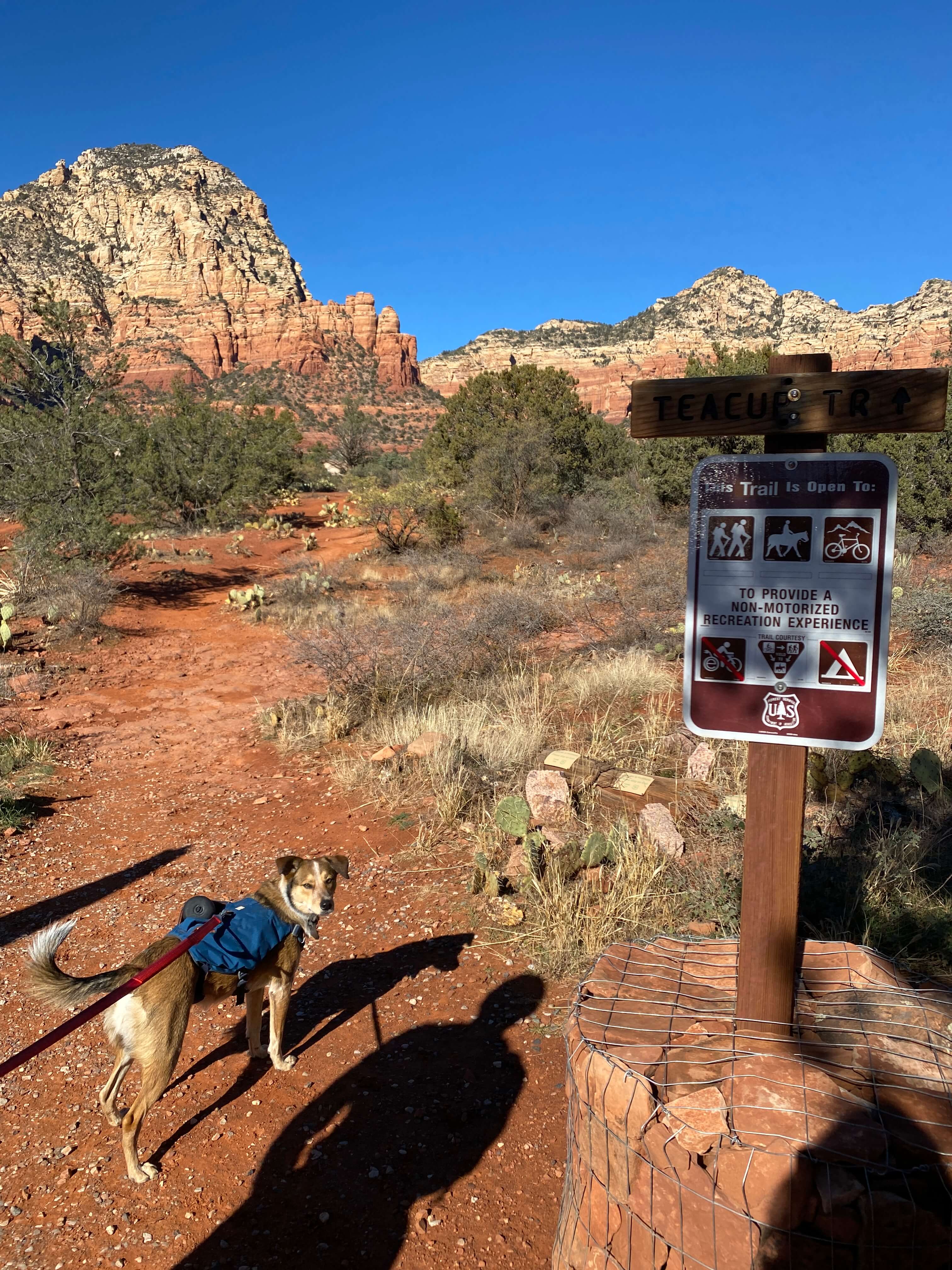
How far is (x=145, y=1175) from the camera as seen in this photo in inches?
110

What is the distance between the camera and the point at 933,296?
55.1 metres

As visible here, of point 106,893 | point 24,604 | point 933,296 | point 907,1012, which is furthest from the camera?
point 933,296

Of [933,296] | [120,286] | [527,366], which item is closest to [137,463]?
[527,366]

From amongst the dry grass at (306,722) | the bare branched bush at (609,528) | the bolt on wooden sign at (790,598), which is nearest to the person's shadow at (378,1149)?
→ the bolt on wooden sign at (790,598)

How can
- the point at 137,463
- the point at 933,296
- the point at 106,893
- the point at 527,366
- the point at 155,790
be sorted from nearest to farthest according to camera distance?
the point at 106,893, the point at 155,790, the point at 137,463, the point at 527,366, the point at 933,296

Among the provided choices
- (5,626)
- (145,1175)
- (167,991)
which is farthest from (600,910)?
(5,626)

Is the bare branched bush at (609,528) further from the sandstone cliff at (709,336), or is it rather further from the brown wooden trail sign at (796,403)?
the sandstone cliff at (709,336)

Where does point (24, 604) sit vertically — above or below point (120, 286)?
below

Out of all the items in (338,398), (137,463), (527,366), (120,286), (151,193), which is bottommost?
(137,463)

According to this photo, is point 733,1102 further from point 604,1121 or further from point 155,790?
point 155,790

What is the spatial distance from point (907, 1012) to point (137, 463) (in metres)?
19.2

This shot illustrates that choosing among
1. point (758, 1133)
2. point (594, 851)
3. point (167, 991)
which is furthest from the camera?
point (594, 851)

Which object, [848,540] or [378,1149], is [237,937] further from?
[848,540]

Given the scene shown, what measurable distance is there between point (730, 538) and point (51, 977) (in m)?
2.68
